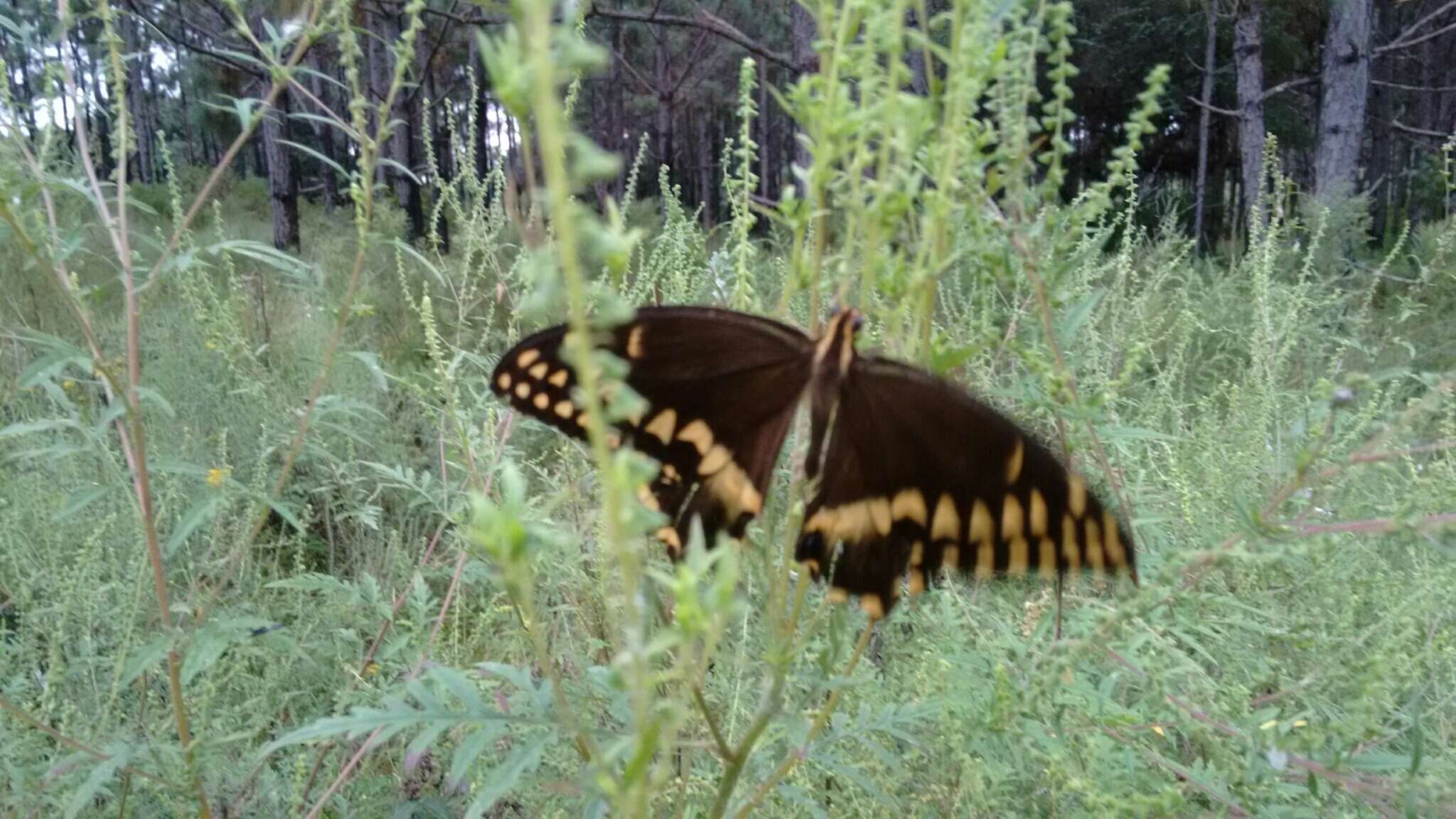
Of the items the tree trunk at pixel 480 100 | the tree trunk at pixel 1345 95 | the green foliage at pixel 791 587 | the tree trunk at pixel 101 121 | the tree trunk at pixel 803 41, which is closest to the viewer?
the green foliage at pixel 791 587

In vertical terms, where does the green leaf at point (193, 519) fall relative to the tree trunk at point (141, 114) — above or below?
below

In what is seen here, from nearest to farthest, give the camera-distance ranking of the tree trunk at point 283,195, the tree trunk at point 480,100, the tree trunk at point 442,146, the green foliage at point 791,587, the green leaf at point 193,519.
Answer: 1. the green foliage at point 791,587
2. the green leaf at point 193,519
3. the tree trunk at point 442,146
4. the tree trunk at point 283,195
5. the tree trunk at point 480,100

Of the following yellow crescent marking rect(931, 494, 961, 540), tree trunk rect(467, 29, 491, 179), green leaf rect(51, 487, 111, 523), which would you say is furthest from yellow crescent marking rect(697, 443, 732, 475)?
tree trunk rect(467, 29, 491, 179)

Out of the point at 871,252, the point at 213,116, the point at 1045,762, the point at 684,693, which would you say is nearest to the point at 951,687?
the point at 1045,762

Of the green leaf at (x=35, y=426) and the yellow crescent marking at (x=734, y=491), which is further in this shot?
the green leaf at (x=35, y=426)

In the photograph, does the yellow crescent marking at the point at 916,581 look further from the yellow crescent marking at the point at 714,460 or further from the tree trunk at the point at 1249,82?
the tree trunk at the point at 1249,82

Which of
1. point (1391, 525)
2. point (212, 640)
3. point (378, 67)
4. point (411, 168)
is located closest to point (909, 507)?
point (1391, 525)

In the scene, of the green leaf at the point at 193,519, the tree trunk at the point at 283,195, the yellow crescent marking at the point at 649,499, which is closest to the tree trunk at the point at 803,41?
the green leaf at the point at 193,519

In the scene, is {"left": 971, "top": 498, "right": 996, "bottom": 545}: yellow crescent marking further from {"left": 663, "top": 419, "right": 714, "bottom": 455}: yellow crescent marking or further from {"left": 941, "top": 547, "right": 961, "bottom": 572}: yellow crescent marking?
{"left": 663, "top": 419, "right": 714, "bottom": 455}: yellow crescent marking
